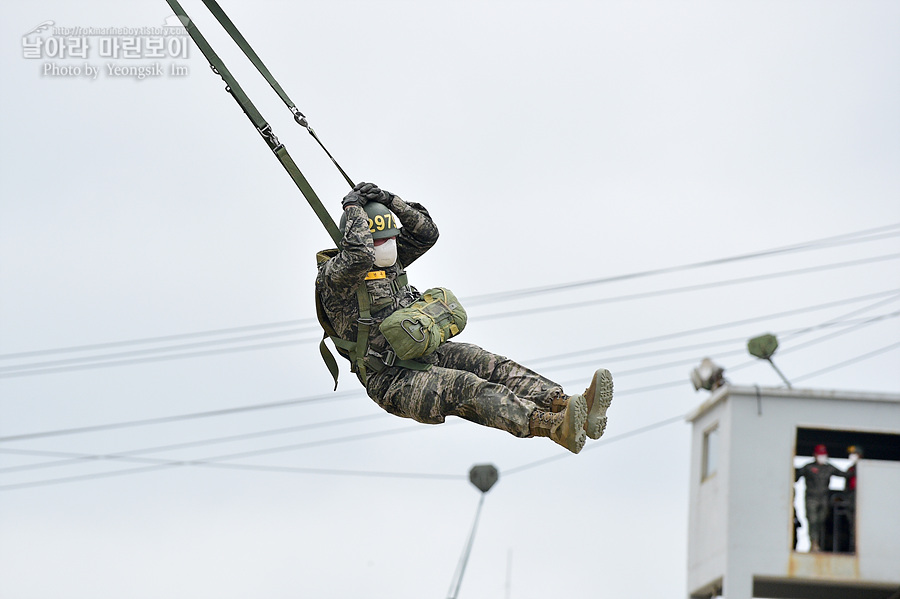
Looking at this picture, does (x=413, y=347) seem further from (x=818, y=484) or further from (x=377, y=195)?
(x=818, y=484)

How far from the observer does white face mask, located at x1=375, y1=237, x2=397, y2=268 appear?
56.1 ft

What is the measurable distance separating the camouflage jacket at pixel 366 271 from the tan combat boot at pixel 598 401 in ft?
7.59

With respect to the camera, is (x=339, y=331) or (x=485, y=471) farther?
(x=485, y=471)

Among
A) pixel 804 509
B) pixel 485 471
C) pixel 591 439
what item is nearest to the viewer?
pixel 591 439

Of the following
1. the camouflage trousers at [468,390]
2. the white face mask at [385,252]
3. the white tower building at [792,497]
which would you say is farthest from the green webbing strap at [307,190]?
the white tower building at [792,497]

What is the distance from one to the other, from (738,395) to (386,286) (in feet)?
105

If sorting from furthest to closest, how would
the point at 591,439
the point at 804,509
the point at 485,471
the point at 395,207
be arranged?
the point at 485,471 → the point at 804,509 → the point at 395,207 → the point at 591,439

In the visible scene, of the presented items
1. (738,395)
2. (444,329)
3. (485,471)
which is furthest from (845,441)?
(444,329)

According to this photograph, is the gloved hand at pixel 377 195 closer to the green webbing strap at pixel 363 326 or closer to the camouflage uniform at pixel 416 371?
the camouflage uniform at pixel 416 371

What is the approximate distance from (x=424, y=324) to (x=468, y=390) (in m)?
0.81

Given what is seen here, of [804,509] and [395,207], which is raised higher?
[804,509]

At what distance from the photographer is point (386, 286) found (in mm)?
17266

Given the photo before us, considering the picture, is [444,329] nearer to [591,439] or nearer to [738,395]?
[591,439]

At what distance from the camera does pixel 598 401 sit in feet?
52.5
